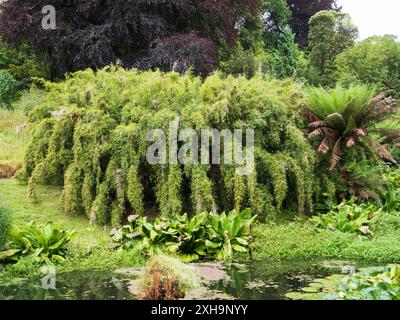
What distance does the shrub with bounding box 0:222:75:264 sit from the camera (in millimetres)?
5405

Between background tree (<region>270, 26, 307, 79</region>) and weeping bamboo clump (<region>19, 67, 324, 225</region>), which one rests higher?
background tree (<region>270, 26, 307, 79</region>)

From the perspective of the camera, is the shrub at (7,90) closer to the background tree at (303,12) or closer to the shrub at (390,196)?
the shrub at (390,196)

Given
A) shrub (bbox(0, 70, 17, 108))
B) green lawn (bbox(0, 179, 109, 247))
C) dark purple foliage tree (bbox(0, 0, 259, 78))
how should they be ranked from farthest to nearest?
shrub (bbox(0, 70, 17, 108)), dark purple foliage tree (bbox(0, 0, 259, 78)), green lawn (bbox(0, 179, 109, 247))

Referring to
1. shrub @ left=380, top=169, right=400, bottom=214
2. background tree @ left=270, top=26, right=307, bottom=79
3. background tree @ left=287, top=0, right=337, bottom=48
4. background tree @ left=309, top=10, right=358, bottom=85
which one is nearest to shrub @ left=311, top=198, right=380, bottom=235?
shrub @ left=380, top=169, right=400, bottom=214

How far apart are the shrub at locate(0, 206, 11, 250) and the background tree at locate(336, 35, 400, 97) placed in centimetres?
1270

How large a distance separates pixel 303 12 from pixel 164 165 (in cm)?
2385

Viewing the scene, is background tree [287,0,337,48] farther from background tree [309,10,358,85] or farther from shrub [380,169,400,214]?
shrub [380,169,400,214]

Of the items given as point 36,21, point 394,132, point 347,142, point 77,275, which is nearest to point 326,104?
point 347,142

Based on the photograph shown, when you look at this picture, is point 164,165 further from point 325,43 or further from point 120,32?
point 325,43

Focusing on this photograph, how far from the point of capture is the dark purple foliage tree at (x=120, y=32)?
481 inches

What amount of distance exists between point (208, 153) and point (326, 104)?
6.49 ft

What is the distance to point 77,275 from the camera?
521 centimetres

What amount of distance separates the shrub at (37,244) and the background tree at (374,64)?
12.4 metres
